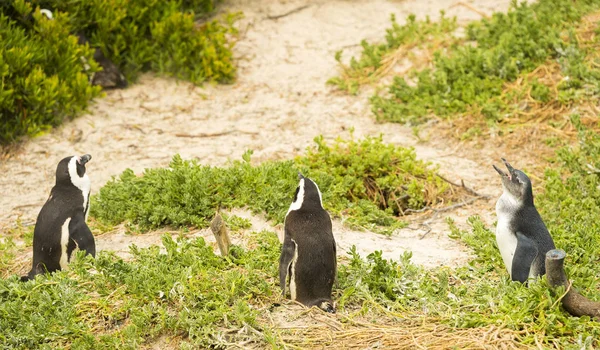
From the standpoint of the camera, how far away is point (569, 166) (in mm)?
7301

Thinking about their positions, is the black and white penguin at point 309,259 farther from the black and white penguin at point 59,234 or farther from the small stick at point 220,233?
the black and white penguin at point 59,234

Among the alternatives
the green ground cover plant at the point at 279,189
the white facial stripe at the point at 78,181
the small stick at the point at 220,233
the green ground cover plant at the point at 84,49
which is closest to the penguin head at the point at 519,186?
the green ground cover plant at the point at 279,189

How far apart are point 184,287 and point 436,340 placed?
1.54 meters

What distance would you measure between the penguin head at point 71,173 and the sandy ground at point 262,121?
52 cm

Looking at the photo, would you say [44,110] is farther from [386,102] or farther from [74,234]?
[386,102]

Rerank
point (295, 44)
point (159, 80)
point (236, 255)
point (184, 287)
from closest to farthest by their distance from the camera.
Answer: point (184, 287) < point (236, 255) < point (159, 80) < point (295, 44)

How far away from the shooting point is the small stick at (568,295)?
14.6ft

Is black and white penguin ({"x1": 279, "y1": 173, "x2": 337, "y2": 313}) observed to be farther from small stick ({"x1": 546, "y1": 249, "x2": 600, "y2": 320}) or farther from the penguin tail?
the penguin tail

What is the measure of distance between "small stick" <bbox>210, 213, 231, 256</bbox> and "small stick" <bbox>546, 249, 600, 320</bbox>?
2.11 metres

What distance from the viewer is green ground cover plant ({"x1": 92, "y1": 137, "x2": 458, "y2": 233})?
6250mm

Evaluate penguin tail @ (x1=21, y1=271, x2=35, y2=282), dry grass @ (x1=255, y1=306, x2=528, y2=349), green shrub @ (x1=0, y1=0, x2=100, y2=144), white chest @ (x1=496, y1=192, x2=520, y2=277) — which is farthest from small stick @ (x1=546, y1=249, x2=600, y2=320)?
green shrub @ (x1=0, y1=0, x2=100, y2=144)

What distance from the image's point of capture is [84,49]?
356 inches

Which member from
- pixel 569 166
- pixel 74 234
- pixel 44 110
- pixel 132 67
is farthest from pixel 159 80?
pixel 569 166

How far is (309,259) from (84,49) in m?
5.38
